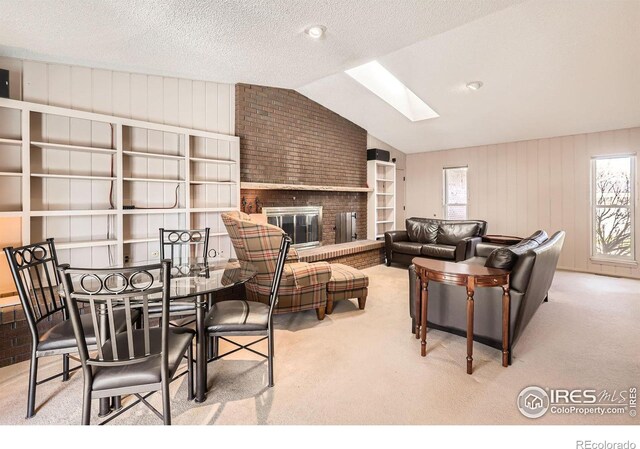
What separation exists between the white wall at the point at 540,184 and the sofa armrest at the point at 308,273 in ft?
14.9

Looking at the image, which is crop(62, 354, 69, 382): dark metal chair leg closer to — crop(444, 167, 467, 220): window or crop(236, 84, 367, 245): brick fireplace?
crop(236, 84, 367, 245): brick fireplace

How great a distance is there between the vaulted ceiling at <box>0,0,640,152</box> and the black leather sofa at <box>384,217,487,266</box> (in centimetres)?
188

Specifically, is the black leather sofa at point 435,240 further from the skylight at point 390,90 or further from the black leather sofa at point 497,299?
the black leather sofa at point 497,299

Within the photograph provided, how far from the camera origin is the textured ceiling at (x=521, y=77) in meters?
3.07

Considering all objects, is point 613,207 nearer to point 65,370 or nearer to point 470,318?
point 470,318

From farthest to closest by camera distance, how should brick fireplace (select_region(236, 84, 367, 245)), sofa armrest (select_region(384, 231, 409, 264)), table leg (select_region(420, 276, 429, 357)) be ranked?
sofa armrest (select_region(384, 231, 409, 264)), brick fireplace (select_region(236, 84, 367, 245)), table leg (select_region(420, 276, 429, 357))

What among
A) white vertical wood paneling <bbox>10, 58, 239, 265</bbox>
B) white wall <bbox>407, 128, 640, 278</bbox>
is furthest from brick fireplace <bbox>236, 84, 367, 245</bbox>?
white wall <bbox>407, 128, 640, 278</bbox>

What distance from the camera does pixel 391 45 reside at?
332 centimetres

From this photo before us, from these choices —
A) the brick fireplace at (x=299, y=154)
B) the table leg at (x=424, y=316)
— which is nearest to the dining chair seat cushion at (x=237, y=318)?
the table leg at (x=424, y=316)

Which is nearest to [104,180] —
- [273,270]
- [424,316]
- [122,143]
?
[122,143]

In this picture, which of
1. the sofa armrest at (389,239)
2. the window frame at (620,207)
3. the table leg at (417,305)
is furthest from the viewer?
the sofa armrest at (389,239)

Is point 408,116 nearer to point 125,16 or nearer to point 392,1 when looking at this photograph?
point 392,1

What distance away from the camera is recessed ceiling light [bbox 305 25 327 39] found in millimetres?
2910

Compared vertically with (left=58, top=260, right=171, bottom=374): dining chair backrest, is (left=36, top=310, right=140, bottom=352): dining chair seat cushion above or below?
below
